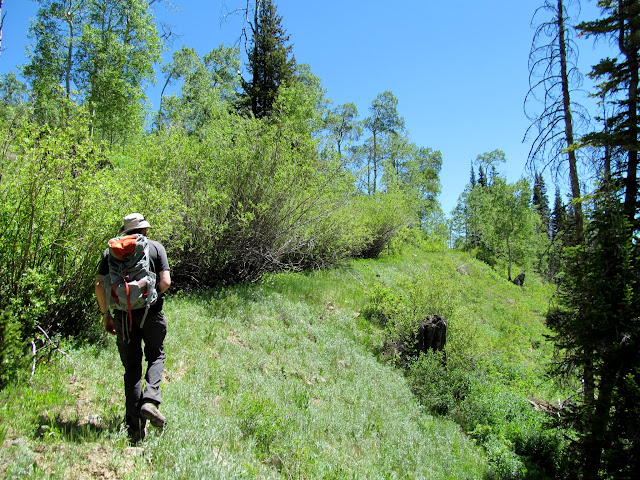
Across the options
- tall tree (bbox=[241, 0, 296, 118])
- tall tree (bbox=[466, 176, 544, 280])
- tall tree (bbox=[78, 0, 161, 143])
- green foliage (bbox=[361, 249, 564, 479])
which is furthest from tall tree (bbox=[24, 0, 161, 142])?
tall tree (bbox=[466, 176, 544, 280])

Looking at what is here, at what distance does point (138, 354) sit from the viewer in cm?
339

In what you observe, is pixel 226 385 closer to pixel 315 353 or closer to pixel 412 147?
pixel 315 353

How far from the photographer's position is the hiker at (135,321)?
3.15 meters

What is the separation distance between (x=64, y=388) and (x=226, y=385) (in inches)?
82.8

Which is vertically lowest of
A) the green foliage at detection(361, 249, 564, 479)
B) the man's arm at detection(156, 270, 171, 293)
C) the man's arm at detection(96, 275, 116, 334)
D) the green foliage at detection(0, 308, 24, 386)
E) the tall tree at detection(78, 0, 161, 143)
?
the green foliage at detection(361, 249, 564, 479)

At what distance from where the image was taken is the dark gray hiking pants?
325 cm

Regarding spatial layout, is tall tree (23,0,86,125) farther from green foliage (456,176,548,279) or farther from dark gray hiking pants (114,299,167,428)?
green foliage (456,176,548,279)

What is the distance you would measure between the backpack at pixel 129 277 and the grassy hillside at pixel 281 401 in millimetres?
1255

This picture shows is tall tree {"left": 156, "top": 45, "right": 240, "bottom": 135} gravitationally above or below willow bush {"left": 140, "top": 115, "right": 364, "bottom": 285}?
above

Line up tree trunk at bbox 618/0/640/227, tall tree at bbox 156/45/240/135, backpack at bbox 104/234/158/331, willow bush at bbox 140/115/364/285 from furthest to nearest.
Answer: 1. tall tree at bbox 156/45/240/135
2. willow bush at bbox 140/115/364/285
3. tree trunk at bbox 618/0/640/227
4. backpack at bbox 104/234/158/331

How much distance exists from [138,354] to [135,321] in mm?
353

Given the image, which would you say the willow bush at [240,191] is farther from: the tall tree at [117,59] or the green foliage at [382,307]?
the tall tree at [117,59]

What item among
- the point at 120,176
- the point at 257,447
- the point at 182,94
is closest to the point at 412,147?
the point at 182,94

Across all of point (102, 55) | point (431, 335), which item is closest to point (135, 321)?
point (431, 335)
